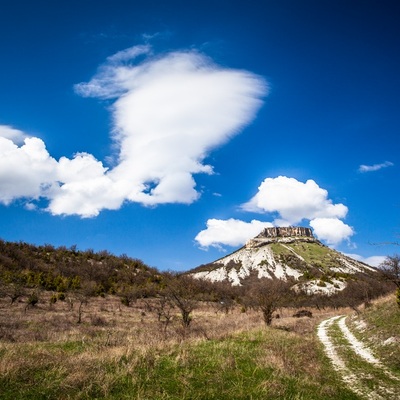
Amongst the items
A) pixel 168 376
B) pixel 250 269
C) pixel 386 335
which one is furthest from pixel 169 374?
pixel 250 269

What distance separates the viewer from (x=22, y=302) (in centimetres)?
4188

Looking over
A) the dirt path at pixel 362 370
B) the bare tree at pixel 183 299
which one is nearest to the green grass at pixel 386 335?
the dirt path at pixel 362 370

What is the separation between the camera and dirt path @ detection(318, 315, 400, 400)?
10.6 m

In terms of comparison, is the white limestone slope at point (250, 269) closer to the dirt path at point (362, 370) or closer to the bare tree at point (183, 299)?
the bare tree at point (183, 299)

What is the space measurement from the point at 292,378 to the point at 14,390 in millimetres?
8770

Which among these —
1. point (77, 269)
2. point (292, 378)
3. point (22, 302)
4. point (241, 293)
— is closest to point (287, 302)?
point (241, 293)

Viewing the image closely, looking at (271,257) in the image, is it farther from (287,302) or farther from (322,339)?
(322,339)

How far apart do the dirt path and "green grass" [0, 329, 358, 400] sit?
62 centimetres

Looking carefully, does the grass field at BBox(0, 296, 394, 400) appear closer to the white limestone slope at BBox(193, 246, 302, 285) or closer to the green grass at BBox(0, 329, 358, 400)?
the green grass at BBox(0, 329, 358, 400)

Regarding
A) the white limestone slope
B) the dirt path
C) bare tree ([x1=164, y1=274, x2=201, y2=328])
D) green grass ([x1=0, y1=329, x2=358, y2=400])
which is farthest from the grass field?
the white limestone slope

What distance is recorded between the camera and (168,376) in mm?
10523

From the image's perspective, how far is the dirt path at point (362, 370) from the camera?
34.9 ft

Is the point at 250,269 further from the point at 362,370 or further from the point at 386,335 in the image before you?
the point at 362,370

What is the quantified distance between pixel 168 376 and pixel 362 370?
8651 millimetres
